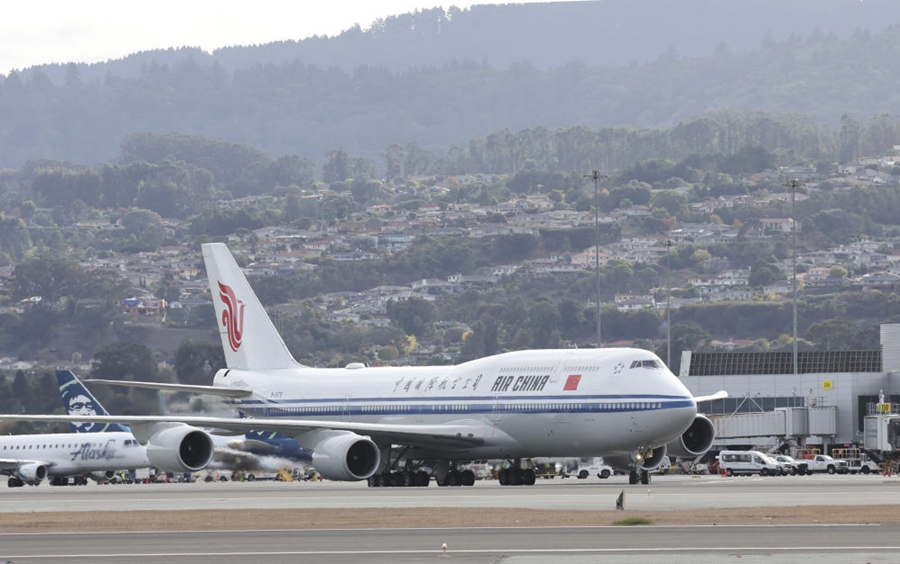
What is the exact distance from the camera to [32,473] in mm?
82625

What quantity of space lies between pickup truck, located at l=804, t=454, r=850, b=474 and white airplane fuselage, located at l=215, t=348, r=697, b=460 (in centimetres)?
2542

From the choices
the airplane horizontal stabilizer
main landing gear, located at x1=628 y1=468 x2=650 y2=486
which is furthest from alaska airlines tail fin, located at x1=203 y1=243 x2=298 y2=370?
main landing gear, located at x1=628 y1=468 x2=650 y2=486

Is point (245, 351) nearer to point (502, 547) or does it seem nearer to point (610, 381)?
point (610, 381)

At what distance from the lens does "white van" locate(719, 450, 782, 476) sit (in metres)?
76.2

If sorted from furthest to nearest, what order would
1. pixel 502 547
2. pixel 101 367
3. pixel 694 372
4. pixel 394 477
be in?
pixel 101 367, pixel 694 372, pixel 394 477, pixel 502 547

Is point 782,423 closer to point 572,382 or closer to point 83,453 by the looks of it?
point 572,382

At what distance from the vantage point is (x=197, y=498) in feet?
178

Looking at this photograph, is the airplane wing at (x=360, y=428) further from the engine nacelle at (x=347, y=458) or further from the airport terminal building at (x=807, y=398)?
the airport terminal building at (x=807, y=398)

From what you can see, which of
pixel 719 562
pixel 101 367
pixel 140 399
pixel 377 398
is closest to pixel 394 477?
pixel 377 398

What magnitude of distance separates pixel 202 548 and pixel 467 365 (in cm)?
3187

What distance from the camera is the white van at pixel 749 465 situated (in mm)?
76250

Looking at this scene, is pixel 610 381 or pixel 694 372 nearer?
pixel 610 381

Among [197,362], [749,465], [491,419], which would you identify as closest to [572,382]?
[491,419]

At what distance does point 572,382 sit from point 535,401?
1465 millimetres
